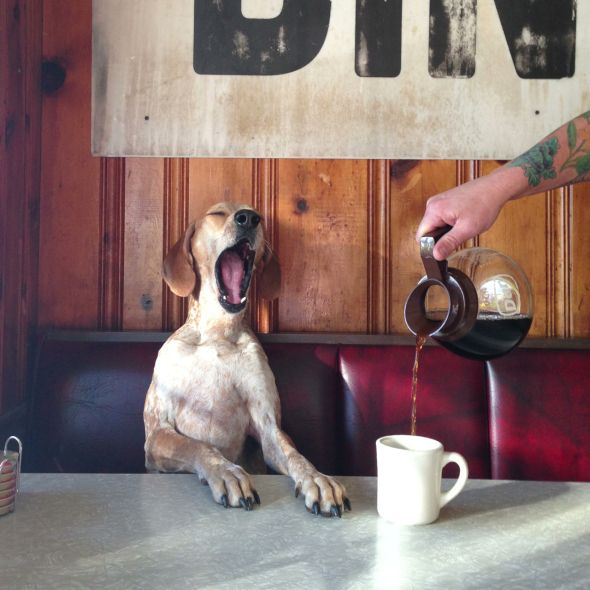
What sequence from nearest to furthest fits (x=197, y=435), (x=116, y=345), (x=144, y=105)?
(x=197, y=435) → (x=116, y=345) → (x=144, y=105)

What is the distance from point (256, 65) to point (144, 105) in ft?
1.37

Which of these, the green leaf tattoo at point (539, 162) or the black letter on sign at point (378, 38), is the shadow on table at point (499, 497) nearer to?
the green leaf tattoo at point (539, 162)

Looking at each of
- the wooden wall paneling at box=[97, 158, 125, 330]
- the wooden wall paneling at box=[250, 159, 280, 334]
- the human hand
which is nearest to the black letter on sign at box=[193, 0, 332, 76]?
the wooden wall paneling at box=[250, 159, 280, 334]

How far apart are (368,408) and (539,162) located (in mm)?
949

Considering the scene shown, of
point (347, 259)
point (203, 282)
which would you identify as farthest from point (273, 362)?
point (347, 259)

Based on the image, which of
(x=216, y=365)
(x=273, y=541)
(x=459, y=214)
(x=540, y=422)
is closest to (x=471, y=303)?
(x=459, y=214)

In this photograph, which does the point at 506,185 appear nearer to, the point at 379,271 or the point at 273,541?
the point at 273,541

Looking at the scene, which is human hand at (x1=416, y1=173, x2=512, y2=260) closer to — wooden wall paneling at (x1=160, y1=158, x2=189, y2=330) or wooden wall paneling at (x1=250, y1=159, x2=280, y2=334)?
wooden wall paneling at (x1=250, y1=159, x2=280, y2=334)

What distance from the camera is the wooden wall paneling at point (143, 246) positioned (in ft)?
7.66

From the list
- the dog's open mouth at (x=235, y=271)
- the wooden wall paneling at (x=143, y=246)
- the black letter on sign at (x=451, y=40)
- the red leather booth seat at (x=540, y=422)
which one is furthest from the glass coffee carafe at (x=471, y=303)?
the wooden wall paneling at (x=143, y=246)

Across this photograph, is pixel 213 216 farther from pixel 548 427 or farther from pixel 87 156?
Result: pixel 548 427

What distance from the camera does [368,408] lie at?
2.07 meters

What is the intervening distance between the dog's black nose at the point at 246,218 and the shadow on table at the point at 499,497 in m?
1.07

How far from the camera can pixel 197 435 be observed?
6.02ft
